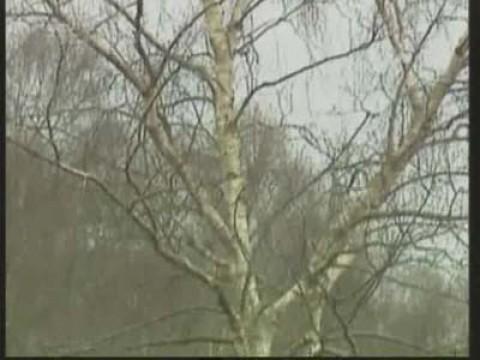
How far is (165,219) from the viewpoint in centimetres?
131

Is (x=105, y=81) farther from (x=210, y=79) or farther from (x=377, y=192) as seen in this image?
(x=377, y=192)

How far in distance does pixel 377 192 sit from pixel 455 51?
25 cm

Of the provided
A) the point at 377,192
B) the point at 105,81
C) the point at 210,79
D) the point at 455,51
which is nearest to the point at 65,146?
the point at 105,81

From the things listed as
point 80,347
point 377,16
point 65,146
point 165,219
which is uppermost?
point 377,16

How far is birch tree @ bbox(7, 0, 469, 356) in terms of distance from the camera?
1.27 m

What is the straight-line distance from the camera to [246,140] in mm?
1304

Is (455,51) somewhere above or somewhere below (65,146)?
above

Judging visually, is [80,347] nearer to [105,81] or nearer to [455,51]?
[105,81]

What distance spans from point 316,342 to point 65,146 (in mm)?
500

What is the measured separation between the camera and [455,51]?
1216mm

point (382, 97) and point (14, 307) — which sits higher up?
point (382, 97)

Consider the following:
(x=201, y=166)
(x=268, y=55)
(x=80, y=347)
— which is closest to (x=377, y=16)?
(x=268, y=55)

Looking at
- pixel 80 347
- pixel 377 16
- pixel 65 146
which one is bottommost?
pixel 80 347

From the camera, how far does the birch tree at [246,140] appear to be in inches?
49.8
